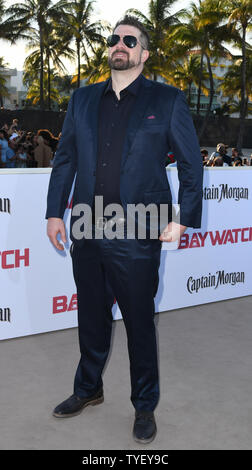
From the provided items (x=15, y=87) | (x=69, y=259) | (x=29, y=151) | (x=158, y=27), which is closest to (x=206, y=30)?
(x=158, y=27)

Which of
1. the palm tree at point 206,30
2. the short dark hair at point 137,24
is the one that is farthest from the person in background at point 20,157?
the palm tree at point 206,30

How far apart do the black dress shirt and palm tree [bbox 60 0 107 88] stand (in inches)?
1673

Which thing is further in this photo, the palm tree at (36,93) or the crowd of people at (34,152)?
the palm tree at (36,93)

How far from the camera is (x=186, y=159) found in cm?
251

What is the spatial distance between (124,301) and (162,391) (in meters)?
0.85

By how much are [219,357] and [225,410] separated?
0.80 meters

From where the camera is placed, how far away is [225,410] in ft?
9.68

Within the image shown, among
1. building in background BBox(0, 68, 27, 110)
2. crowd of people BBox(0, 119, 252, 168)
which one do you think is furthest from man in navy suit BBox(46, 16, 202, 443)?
building in background BBox(0, 68, 27, 110)

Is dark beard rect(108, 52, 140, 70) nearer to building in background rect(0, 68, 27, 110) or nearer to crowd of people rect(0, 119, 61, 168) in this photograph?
crowd of people rect(0, 119, 61, 168)

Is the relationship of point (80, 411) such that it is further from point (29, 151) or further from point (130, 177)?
point (29, 151)

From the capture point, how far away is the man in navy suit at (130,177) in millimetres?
2496

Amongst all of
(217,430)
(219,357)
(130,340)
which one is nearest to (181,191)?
(130,340)

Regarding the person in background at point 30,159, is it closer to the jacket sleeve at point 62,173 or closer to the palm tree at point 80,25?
the jacket sleeve at point 62,173

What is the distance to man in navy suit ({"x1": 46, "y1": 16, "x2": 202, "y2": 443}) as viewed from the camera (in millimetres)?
2496
